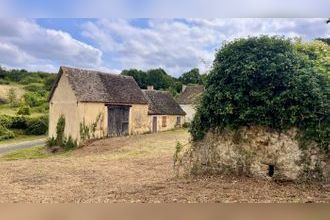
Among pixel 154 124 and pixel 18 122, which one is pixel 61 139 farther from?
pixel 18 122

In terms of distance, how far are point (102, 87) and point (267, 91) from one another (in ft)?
64.6

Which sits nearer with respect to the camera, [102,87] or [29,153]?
[29,153]

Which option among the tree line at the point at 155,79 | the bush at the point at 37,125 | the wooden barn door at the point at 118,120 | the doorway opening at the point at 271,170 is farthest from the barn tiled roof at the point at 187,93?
the doorway opening at the point at 271,170

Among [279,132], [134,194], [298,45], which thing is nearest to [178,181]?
[134,194]

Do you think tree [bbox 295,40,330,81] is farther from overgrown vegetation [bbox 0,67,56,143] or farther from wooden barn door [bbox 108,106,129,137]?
overgrown vegetation [bbox 0,67,56,143]

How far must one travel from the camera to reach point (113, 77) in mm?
30156

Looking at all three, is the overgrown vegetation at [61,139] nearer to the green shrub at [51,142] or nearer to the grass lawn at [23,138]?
the green shrub at [51,142]

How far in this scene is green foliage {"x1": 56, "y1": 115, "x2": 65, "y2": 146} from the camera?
2681 centimetres

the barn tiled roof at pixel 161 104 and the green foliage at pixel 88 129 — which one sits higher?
the barn tiled roof at pixel 161 104

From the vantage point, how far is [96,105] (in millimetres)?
27094

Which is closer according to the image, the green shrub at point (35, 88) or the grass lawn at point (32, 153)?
the grass lawn at point (32, 153)

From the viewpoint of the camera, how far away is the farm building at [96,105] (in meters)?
26.4

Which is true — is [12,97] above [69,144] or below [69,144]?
above

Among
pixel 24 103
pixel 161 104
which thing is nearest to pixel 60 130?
pixel 161 104
